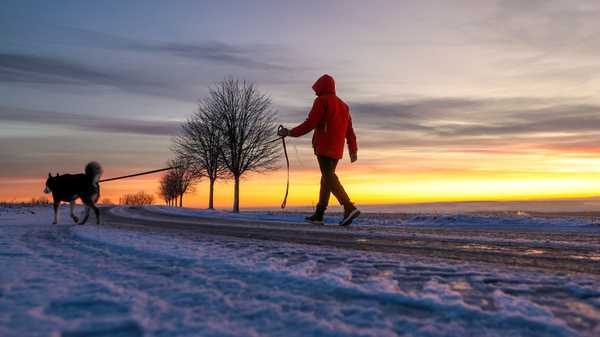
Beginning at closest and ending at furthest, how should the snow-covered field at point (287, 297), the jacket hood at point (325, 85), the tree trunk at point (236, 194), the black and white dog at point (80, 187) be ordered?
the snow-covered field at point (287, 297), the jacket hood at point (325, 85), the black and white dog at point (80, 187), the tree trunk at point (236, 194)

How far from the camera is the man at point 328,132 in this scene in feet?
29.6

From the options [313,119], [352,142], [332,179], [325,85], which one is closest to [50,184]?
[313,119]

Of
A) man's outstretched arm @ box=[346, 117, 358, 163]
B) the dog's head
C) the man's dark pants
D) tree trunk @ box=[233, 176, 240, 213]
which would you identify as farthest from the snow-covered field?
tree trunk @ box=[233, 176, 240, 213]

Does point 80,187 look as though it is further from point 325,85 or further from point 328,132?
point 325,85

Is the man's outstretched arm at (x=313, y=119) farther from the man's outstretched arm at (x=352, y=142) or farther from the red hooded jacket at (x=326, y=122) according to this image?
the man's outstretched arm at (x=352, y=142)

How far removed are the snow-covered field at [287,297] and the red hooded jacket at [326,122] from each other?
541 centimetres

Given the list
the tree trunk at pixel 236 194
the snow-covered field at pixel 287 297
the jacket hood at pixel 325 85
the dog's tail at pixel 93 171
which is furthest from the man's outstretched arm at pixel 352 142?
the tree trunk at pixel 236 194

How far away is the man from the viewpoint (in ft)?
29.6

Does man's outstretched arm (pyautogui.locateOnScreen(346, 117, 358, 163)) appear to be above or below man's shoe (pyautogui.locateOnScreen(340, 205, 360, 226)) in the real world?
above

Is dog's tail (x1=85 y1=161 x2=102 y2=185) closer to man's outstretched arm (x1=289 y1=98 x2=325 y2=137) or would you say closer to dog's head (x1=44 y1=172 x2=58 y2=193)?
dog's head (x1=44 y1=172 x2=58 y2=193)

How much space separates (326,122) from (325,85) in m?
0.78

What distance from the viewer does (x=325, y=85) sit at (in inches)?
364

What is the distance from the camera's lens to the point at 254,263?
11.0ft

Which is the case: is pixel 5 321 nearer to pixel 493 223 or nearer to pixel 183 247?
pixel 183 247
